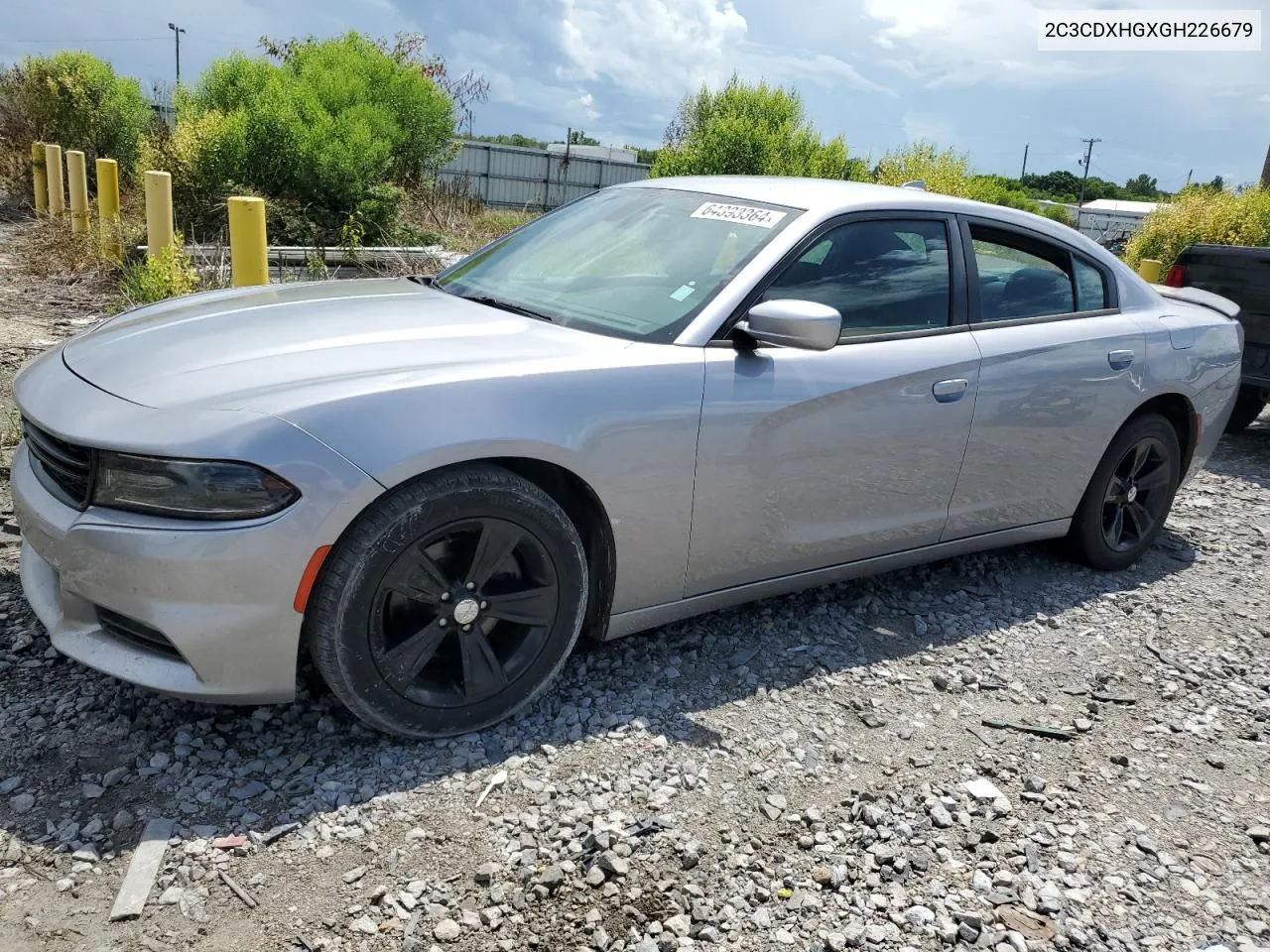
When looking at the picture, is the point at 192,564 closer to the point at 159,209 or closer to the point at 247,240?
the point at 247,240

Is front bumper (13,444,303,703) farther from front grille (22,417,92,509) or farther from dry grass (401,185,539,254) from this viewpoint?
dry grass (401,185,539,254)

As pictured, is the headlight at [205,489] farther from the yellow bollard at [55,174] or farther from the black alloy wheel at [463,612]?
the yellow bollard at [55,174]

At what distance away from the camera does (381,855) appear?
2.50 meters

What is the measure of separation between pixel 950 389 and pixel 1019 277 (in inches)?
30.0

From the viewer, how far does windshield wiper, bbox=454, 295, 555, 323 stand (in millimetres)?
3352

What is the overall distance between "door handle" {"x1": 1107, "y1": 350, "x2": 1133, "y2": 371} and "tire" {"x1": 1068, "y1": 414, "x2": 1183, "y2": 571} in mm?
330

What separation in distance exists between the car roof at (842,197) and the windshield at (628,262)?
8 cm

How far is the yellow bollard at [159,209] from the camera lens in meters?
8.60

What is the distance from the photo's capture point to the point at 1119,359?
4297mm

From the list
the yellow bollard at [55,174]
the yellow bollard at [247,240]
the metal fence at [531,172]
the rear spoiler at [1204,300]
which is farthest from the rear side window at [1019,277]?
the metal fence at [531,172]

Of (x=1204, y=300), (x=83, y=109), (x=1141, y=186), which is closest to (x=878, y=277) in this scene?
(x=1204, y=300)

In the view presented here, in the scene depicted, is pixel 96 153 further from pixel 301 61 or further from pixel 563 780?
pixel 563 780

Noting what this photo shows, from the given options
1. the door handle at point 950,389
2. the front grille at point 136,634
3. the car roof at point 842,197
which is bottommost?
the front grille at point 136,634

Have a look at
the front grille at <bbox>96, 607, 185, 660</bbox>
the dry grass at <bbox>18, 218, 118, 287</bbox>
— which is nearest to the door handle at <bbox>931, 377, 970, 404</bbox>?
the front grille at <bbox>96, 607, 185, 660</bbox>
